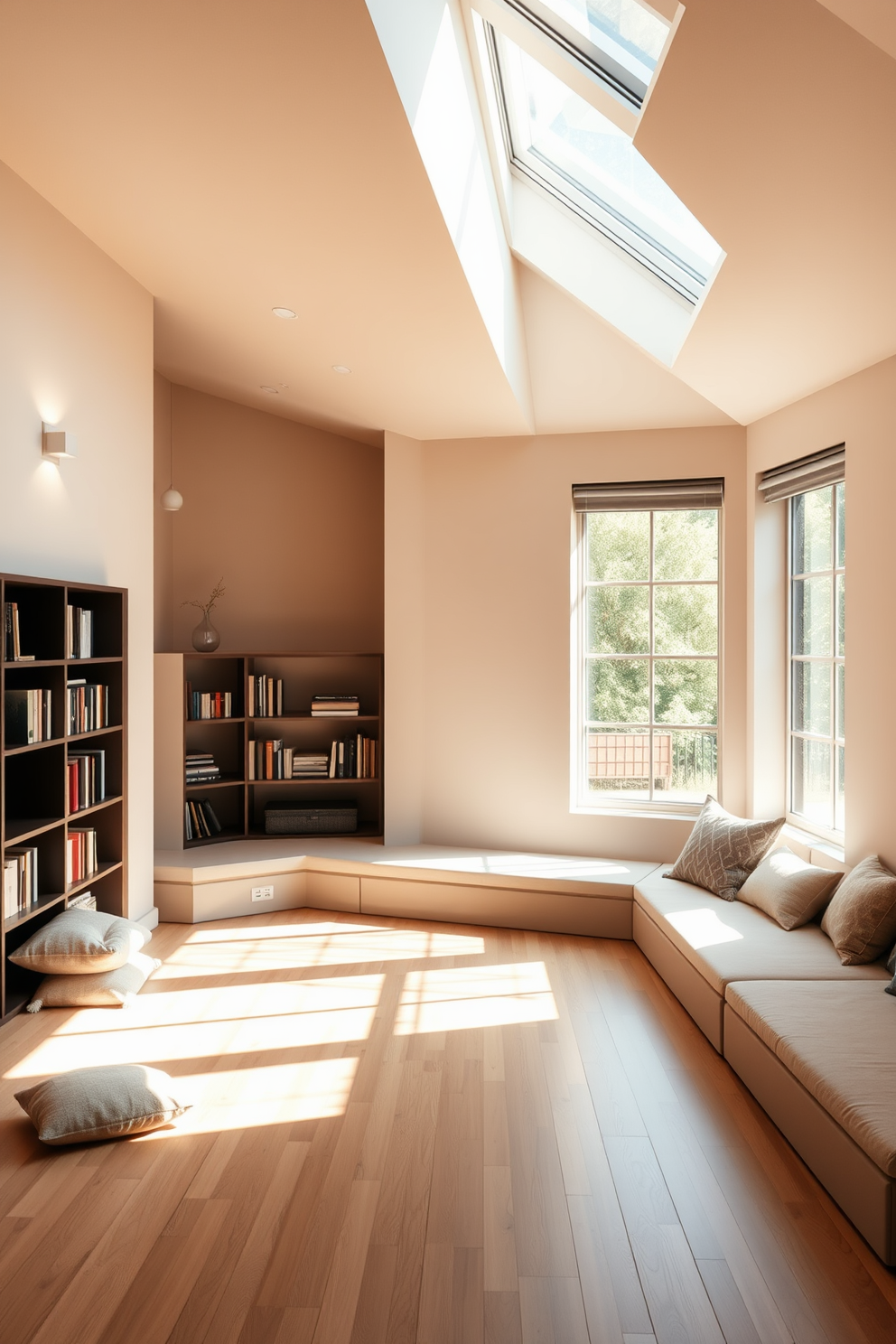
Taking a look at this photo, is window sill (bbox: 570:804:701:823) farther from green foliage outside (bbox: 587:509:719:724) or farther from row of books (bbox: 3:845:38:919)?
row of books (bbox: 3:845:38:919)

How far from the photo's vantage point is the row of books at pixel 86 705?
392 cm

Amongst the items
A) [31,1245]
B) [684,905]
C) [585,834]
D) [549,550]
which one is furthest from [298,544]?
[31,1245]

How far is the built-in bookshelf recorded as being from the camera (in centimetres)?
350

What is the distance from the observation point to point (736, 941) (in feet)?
12.4

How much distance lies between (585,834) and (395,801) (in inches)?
47.6

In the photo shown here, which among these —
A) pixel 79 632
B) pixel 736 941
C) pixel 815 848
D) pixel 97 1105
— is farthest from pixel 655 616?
pixel 97 1105

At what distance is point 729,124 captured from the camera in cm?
271

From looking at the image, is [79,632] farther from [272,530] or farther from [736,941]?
[736,941]

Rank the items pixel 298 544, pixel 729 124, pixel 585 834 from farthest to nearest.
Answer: pixel 298 544 → pixel 585 834 → pixel 729 124

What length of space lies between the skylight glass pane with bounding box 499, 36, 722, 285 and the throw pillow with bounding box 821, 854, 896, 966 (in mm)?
2718

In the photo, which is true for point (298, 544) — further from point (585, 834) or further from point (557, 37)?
point (557, 37)

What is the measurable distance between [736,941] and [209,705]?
11.4 feet

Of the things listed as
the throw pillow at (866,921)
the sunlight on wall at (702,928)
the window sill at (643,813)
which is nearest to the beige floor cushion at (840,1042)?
the throw pillow at (866,921)

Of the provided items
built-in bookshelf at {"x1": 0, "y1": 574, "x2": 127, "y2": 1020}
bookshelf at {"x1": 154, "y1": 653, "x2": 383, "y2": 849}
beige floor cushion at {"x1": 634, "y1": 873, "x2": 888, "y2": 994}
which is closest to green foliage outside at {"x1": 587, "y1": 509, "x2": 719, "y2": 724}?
beige floor cushion at {"x1": 634, "y1": 873, "x2": 888, "y2": 994}
